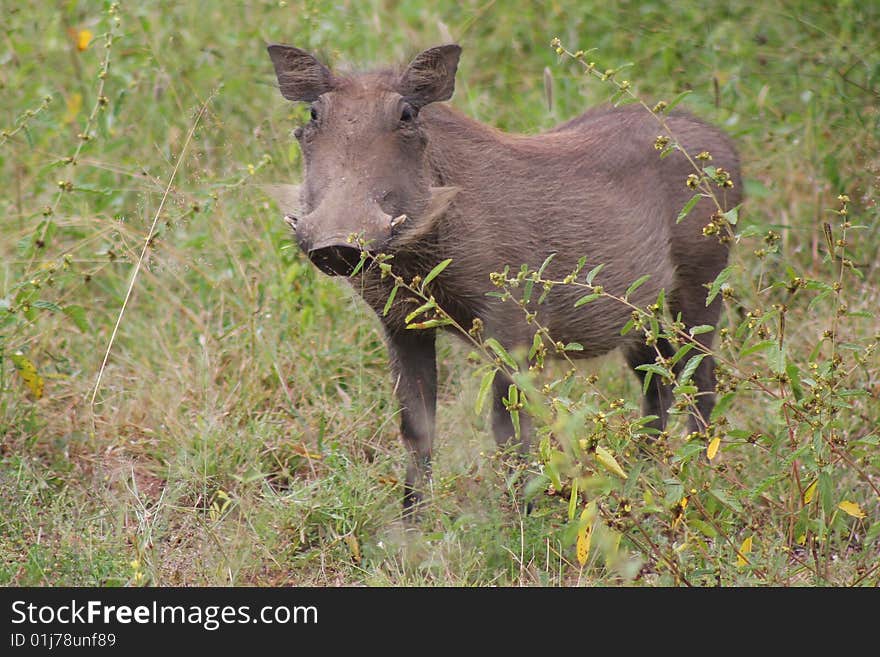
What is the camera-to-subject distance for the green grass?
379 centimetres

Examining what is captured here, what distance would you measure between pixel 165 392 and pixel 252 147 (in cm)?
160

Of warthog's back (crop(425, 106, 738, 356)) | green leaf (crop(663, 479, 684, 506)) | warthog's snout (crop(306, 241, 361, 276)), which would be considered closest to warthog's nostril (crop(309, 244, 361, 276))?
warthog's snout (crop(306, 241, 361, 276))

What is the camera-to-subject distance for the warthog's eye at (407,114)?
12.7 ft

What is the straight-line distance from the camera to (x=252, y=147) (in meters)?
5.95

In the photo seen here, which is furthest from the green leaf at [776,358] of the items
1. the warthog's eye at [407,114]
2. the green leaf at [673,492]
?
the warthog's eye at [407,114]

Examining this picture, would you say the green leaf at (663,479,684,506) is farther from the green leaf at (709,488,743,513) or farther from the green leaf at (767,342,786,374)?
the green leaf at (767,342,786,374)

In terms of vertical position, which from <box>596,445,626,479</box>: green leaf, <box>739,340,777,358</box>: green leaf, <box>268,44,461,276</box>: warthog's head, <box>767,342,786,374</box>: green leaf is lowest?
<box>596,445,626,479</box>: green leaf

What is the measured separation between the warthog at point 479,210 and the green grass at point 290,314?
11.4 inches

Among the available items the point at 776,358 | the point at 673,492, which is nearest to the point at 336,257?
the point at 673,492

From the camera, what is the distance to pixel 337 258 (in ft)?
11.9

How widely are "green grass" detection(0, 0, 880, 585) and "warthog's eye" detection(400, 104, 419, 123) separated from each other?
0.62 m

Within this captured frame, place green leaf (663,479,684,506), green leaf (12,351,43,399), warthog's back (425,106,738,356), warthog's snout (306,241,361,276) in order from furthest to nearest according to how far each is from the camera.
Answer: green leaf (12,351,43,399), warthog's back (425,106,738,356), warthog's snout (306,241,361,276), green leaf (663,479,684,506)
